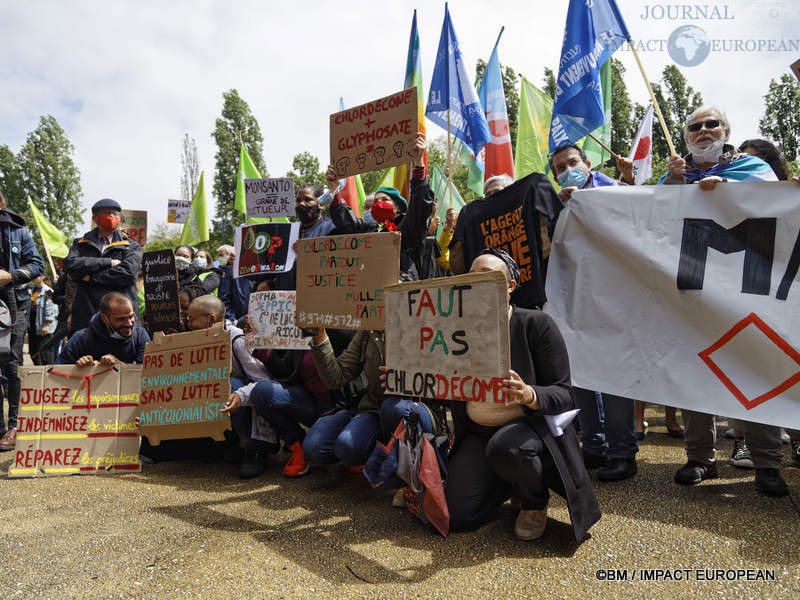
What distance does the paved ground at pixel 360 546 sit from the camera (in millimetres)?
2539

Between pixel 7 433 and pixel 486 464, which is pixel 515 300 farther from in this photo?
pixel 7 433

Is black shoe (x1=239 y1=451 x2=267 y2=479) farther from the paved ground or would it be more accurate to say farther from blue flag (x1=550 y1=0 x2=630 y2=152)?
blue flag (x1=550 y1=0 x2=630 y2=152)

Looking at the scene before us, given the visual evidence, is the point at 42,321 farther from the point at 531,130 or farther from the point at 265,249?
the point at 531,130

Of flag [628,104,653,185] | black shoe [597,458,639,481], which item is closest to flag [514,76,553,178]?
flag [628,104,653,185]

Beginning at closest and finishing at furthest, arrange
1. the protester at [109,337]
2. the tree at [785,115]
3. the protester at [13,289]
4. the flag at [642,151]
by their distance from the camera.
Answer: the protester at [109,337] → the protester at [13,289] → the flag at [642,151] → the tree at [785,115]

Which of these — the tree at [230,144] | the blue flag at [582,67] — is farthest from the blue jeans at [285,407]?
the tree at [230,144]

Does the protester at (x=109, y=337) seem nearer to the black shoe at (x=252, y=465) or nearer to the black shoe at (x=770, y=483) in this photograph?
the black shoe at (x=252, y=465)

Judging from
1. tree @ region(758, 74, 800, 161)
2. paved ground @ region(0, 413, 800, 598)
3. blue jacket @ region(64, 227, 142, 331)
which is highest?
tree @ region(758, 74, 800, 161)

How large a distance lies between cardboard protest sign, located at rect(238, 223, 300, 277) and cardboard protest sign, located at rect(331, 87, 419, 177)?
3.60 feet

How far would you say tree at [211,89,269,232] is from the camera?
130 feet

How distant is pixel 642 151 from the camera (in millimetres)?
9812

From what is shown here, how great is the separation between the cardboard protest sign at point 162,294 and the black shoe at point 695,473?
4.59m

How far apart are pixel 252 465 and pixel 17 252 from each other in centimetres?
298

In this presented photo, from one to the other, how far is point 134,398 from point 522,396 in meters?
3.28
